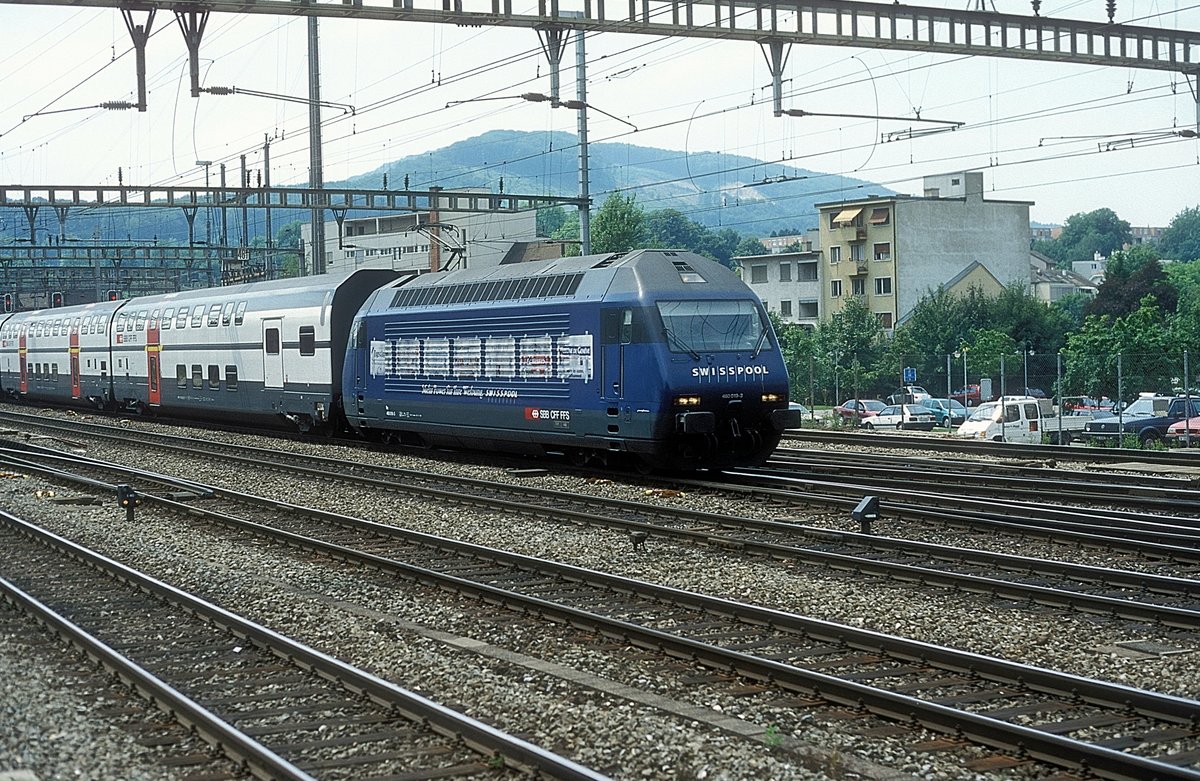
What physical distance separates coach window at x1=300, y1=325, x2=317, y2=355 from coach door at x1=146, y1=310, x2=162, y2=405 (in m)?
8.88

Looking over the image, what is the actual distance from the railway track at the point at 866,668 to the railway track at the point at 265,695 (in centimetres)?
218

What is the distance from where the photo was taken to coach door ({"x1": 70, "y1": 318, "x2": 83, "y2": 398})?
4259cm

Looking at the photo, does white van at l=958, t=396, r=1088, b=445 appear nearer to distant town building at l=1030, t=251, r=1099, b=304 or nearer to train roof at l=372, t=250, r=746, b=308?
train roof at l=372, t=250, r=746, b=308

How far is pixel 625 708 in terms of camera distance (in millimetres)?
8203

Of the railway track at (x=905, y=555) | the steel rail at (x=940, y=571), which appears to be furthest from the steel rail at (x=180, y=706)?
the steel rail at (x=940, y=571)

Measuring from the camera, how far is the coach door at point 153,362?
36.2 metres

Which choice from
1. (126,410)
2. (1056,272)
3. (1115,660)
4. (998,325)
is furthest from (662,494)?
(1056,272)

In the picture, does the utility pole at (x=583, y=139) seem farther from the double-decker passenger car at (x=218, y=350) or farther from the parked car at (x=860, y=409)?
the parked car at (x=860, y=409)

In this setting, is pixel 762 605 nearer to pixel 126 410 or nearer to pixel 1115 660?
pixel 1115 660

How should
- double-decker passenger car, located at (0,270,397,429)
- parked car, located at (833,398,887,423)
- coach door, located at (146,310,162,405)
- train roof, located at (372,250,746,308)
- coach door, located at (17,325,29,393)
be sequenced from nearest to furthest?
train roof, located at (372,250,746,308) → double-decker passenger car, located at (0,270,397,429) → coach door, located at (146,310,162,405) → parked car, located at (833,398,887,423) → coach door, located at (17,325,29,393)

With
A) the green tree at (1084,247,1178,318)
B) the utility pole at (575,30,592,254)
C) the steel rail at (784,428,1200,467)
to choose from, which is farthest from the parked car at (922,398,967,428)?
the green tree at (1084,247,1178,318)

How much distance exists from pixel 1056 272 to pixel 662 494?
12356 centimetres

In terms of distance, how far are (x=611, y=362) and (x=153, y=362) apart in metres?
21.2

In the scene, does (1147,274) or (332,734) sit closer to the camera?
(332,734)
